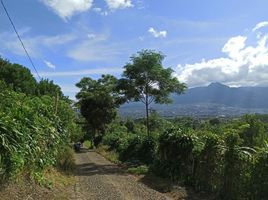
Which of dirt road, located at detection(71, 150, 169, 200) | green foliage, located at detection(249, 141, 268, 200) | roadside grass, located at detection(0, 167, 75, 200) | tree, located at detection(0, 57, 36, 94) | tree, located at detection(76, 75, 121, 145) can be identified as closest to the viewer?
roadside grass, located at detection(0, 167, 75, 200)

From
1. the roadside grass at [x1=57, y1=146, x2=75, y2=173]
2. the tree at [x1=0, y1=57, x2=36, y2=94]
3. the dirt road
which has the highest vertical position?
→ the tree at [x1=0, y1=57, x2=36, y2=94]

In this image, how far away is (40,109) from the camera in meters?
17.1

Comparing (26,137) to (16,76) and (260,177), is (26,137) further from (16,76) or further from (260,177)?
(16,76)

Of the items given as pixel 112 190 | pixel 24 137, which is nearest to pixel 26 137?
pixel 24 137

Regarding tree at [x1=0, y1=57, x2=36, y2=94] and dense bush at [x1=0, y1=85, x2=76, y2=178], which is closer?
dense bush at [x1=0, y1=85, x2=76, y2=178]

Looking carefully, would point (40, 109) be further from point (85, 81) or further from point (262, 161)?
point (85, 81)

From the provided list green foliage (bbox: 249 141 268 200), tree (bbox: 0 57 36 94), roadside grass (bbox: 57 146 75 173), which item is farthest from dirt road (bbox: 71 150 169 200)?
tree (bbox: 0 57 36 94)

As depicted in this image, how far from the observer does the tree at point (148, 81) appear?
30.5m

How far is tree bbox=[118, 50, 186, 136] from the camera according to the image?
30516 millimetres

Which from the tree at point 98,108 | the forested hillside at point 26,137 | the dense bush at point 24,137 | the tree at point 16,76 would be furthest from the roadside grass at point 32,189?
the tree at point 98,108

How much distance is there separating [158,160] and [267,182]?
377 inches

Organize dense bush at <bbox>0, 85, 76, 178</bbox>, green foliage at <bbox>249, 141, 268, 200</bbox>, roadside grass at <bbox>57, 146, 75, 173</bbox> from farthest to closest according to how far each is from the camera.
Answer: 1. roadside grass at <bbox>57, 146, 75, 173</bbox>
2. green foliage at <bbox>249, 141, 268, 200</bbox>
3. dense bush at <bbox>0, 85, 76, 178</bbox>

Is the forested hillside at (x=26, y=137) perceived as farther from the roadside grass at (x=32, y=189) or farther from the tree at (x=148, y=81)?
the tree at (x=148, y=81)

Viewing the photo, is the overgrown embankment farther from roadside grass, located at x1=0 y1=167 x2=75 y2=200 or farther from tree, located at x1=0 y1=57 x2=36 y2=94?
tree, located at x1=0 y1=57 x2=36 y2=94
